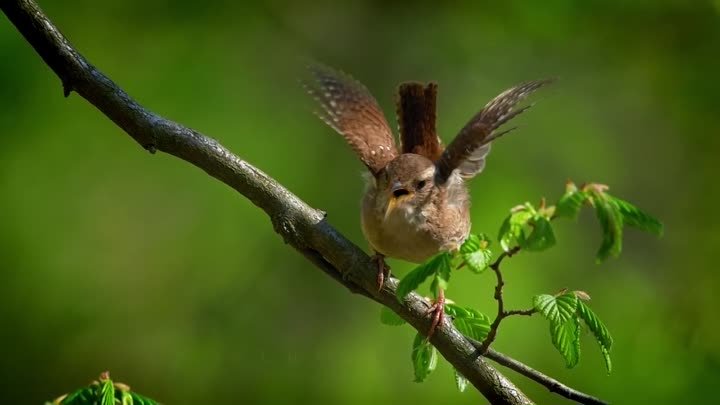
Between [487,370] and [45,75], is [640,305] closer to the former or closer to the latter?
[487,370]

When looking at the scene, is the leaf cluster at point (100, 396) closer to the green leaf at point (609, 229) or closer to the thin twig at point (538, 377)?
the thin twig at point (538, 377)

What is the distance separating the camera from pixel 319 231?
8.09 ft

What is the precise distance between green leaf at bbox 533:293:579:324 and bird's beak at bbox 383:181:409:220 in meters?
1.04

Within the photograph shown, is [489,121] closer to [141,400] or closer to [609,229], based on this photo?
[609,229]

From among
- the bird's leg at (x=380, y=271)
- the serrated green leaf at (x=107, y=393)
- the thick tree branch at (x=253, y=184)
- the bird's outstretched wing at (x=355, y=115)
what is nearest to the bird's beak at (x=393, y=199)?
the bird's outstretched wing at (x=355, y=115)

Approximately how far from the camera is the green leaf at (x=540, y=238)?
2.13 metres

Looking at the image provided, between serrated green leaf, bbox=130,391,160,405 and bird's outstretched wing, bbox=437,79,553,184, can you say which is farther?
bird's outstretched wing, bbox=437,79,553,184

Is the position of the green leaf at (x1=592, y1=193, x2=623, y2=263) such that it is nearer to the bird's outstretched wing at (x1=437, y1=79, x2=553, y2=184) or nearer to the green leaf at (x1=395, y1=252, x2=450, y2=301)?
the green leaf at (x1=395, y1=252, x2=450, y2=301)

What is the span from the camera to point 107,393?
2.08 meters

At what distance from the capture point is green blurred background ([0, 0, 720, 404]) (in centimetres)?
566

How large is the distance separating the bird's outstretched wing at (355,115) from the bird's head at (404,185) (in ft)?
0.41

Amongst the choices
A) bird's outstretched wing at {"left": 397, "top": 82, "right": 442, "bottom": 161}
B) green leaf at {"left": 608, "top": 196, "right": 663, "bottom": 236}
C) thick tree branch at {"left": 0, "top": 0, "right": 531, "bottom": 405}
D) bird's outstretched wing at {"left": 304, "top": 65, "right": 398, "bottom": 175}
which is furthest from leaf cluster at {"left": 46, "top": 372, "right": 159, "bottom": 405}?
bird's outstretched wing at {"left": 397, "top": 82, "right": 442, "bottom": 161}

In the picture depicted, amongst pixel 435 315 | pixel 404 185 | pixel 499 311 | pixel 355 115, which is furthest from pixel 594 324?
pixel 355 115

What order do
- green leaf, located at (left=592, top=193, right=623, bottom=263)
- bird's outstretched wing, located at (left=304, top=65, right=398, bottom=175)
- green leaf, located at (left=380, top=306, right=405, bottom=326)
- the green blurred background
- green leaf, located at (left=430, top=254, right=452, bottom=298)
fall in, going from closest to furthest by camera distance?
1. green leaf, located at (left=430, top=254, right=452, bottom=298)
2. green leaf, located at (left=592, top=193, right=623, bottom=263)
3. green leaf, located at (left=380, top=306, right=405, bottom=326)
4. bird's outstretched wing, located at (left=304, top=65, right=398, bottom=175)
5. the green blurred background
